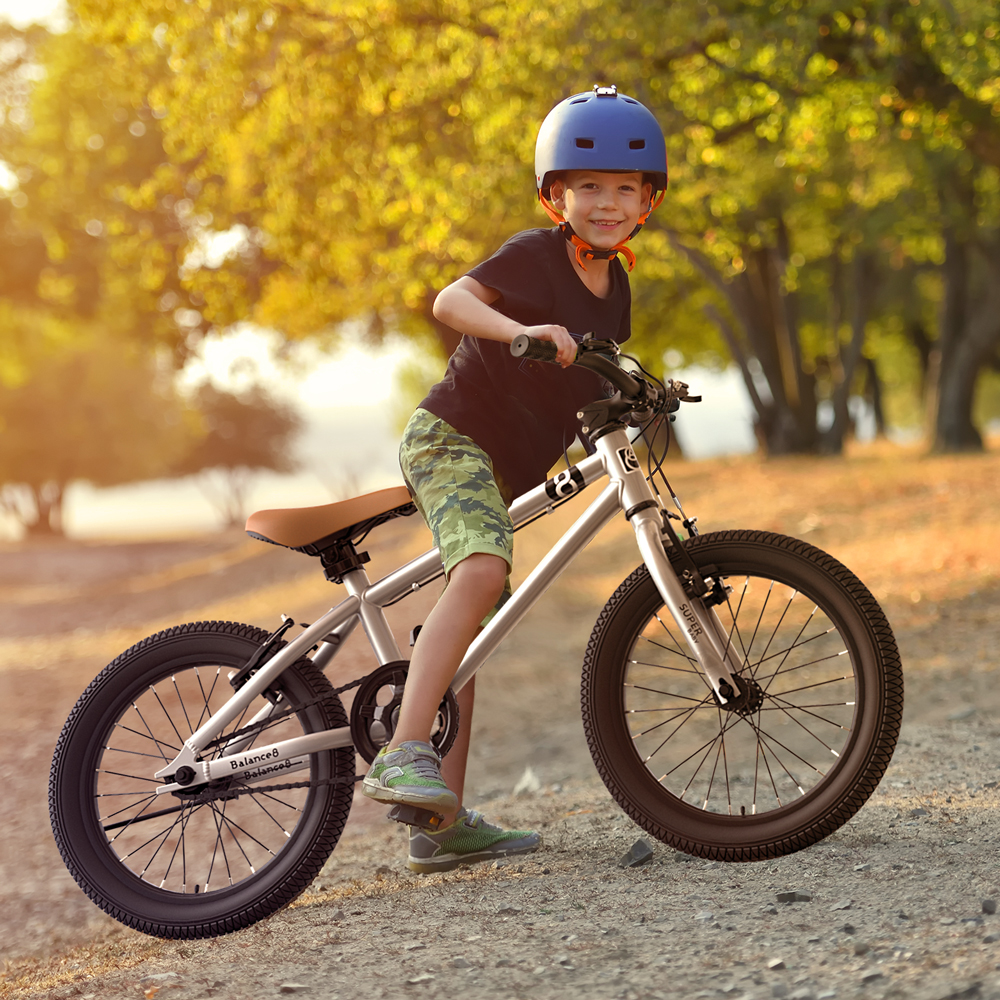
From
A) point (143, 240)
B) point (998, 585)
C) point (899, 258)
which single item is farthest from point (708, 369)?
point (998, 585)

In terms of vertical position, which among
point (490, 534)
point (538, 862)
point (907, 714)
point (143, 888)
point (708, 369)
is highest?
point (708, 369)

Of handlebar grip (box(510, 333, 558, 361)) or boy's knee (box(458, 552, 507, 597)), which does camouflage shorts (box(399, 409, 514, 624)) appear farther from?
handlebar grip (box(510, 333, 558, 361))

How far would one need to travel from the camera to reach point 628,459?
321 centimetres

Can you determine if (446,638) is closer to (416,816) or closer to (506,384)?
(416,816)

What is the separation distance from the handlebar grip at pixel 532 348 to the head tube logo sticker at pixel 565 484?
1.42ft

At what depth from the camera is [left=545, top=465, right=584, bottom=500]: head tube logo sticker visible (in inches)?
125

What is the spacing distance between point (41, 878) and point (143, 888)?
2053mm

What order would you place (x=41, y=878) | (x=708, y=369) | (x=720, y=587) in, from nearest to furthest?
(x=720, y=587) < (x=41, y=878) < (x=708, y=369)

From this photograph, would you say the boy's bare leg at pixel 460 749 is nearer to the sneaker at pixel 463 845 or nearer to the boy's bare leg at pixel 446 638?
the sneaker at pixel 463 845

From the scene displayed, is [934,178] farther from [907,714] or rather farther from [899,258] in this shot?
[907,714]

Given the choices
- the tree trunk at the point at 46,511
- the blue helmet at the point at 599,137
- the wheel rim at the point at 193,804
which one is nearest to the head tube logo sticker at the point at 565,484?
the blue helmet at the point at 599,137

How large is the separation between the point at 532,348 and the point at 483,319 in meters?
0.24

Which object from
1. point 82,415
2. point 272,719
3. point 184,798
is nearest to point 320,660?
point 272,719

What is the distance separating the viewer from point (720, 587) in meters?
3.12
